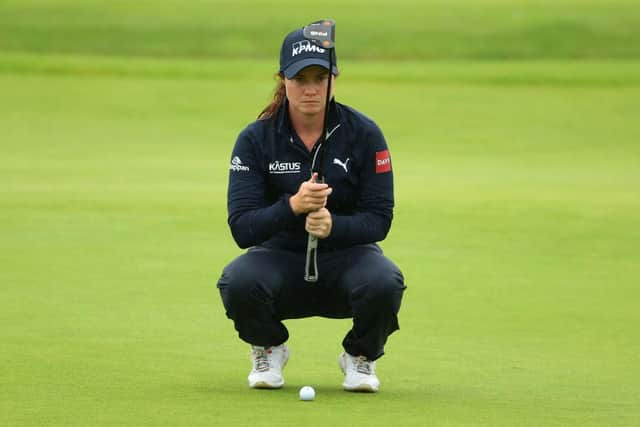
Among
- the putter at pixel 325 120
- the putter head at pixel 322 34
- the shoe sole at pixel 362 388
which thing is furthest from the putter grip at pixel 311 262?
the putter head at pixel 322 34

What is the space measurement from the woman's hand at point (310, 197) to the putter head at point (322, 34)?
1.60 feet

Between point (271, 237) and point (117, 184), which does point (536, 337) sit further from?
point (117, 184)

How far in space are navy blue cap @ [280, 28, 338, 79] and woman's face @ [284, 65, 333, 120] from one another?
0.04 m

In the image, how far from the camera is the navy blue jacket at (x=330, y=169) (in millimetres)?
5570

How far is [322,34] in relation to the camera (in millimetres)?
5320

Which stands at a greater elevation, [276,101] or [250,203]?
[276,101]

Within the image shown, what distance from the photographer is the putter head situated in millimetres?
5297

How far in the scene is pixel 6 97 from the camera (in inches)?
824

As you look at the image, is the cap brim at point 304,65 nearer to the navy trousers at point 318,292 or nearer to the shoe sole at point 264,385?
the navy trousers at point 318,292

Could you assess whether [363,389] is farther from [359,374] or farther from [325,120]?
[325,120]

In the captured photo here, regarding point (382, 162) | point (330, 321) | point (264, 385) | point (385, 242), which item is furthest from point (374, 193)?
point (385, 242)

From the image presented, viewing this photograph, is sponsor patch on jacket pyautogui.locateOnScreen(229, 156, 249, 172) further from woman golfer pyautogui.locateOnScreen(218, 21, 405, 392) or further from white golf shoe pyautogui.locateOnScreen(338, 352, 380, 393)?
white golf shoe pyautogui.locateOnScreen(338, 352, 380, 393)

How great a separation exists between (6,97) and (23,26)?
6.17 m

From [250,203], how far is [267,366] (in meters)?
0.60
